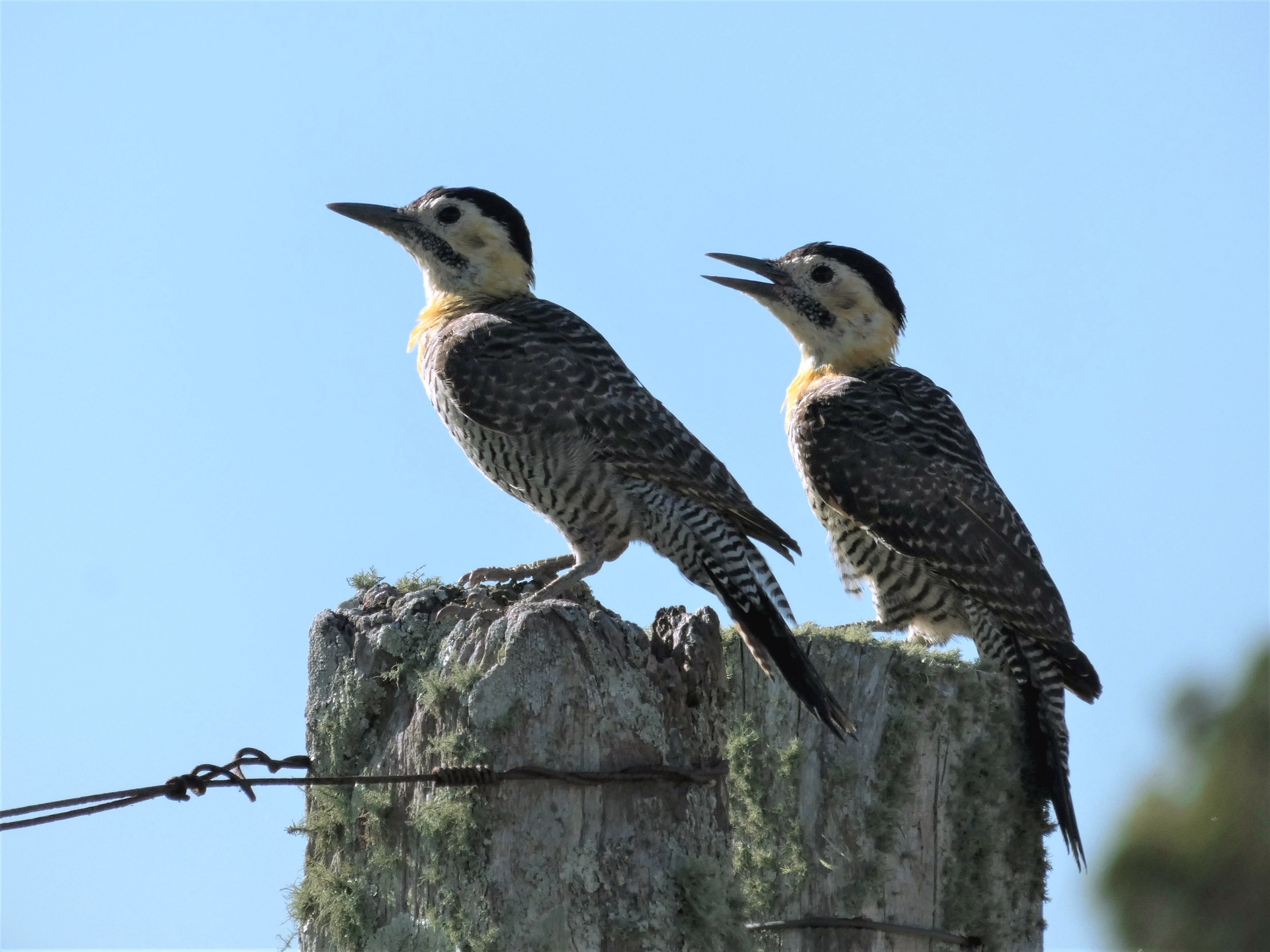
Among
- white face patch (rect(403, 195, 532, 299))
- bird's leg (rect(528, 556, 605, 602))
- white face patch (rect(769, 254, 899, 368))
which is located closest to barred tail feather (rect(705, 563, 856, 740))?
bird's leg (rect(528, 556, 605, 602))

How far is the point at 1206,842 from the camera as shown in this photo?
80.7 ft

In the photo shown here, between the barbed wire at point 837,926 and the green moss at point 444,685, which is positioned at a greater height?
the green moss at point 444,685

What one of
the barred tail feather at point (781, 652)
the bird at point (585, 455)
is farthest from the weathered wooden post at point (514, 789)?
the bird at point (585, 455)

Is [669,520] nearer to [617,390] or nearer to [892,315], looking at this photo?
[617,390]

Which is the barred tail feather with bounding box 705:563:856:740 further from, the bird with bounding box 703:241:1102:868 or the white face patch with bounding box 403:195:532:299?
the white face patch with bounding box 403:195:532:299

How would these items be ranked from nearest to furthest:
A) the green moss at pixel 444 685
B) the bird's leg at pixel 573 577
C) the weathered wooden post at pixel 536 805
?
the weathered wooden post at pixel 536 805 → the green moss at pixel 444 685 → the bird's leg at pixel 573 577

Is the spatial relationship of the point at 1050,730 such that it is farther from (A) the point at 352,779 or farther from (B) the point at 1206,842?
(B) the point at 1206,842

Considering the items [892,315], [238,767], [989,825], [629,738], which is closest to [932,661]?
[989,825]

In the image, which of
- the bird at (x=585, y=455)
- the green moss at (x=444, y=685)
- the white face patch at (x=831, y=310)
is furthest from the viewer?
the white face patch at (x=831, y=310)

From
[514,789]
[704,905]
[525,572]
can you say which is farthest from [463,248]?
[704,905]

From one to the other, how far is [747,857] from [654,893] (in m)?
2.23

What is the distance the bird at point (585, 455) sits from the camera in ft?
21.5

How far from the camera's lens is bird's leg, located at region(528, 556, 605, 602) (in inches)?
238

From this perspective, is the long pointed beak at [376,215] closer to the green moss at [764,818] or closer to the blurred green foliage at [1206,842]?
the green moss at [764,818]
